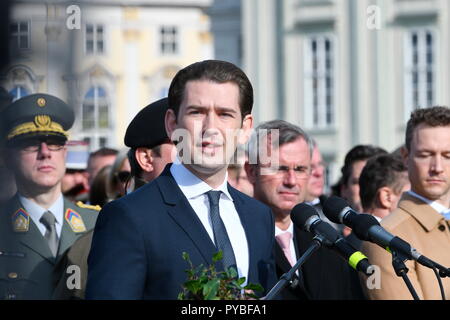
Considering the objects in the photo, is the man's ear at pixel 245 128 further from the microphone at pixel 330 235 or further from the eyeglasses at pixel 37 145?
the eyeglasses at pixel 37 145

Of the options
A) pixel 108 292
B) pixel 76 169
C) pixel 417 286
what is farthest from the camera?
pixel 76 169

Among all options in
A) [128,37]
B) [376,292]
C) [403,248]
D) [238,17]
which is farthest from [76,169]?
[238,17]

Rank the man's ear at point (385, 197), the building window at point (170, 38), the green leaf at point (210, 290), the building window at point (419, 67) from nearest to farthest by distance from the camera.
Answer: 1. the green leaf at point (210, 290)
2. the man's ear at point (385, 197)
3. the building window at point (419, 67)
4. the building window at point (170, 38)

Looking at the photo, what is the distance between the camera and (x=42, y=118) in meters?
5.86

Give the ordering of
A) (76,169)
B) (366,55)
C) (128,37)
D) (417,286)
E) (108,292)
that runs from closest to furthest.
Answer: (108,292), (417,286), (76,169), (366,55), (128,37)

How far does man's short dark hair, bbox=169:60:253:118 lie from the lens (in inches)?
152

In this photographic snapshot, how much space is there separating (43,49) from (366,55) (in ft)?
111

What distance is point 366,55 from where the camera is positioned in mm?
36312

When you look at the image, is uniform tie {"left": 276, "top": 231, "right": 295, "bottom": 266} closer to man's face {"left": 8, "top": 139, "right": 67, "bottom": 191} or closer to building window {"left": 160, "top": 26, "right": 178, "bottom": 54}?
man's face {"left": 8, "top": 139, "right": 67, "bottom": 191}

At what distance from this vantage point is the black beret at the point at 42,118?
5664 millimetres

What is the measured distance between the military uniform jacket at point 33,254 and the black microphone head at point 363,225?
1537 millimetres

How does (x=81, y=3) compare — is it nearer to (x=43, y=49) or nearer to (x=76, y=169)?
(x=43, y=49)

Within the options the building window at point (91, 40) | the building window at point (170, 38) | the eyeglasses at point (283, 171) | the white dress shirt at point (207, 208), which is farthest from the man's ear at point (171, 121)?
the building window at point (170, 38)

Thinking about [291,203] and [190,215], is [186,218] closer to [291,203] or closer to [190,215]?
[190,215]
